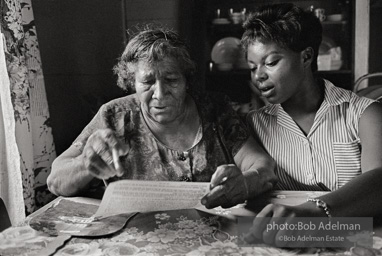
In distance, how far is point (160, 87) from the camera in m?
0.97

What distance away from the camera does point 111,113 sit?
3.52 feet

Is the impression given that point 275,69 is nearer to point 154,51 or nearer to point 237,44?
point 154,51

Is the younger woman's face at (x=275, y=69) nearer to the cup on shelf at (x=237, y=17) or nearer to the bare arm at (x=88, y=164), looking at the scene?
the bare arm at (x=88, y=164)

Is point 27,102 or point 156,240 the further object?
point 27,102

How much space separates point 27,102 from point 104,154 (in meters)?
0.64

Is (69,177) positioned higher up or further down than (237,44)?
further down

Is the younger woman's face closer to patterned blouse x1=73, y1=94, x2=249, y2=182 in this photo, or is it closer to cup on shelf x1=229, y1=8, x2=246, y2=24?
patterned blouse x1=73, y1=94, x2=249, y2=182

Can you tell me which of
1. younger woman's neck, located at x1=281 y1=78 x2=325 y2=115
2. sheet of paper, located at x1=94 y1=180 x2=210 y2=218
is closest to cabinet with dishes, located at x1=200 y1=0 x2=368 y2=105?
younger woman's neck, located at x1=281 y1=78 x2=325 y2=115

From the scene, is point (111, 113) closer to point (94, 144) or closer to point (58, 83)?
point (94, 144)

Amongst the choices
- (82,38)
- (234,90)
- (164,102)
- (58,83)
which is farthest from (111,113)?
(234,90)

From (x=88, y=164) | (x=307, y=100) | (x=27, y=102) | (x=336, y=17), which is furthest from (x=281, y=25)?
(x=336, y=17)

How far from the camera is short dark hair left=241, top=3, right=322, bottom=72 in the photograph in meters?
1.02

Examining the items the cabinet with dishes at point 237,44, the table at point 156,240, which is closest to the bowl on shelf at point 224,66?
the cabinet with dishes at point 237,44

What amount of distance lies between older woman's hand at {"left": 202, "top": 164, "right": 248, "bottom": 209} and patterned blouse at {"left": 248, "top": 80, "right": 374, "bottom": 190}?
25 centimetres
